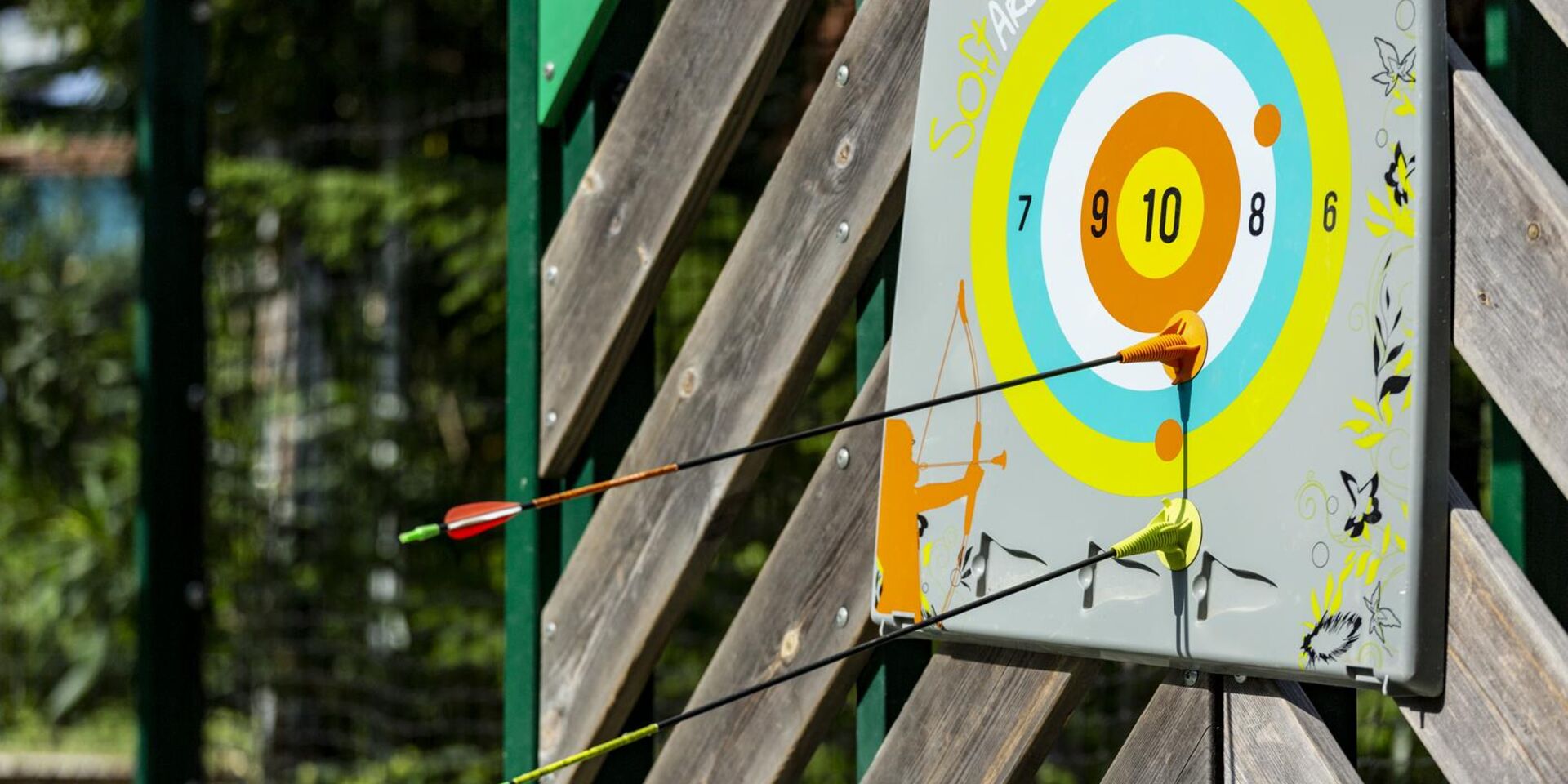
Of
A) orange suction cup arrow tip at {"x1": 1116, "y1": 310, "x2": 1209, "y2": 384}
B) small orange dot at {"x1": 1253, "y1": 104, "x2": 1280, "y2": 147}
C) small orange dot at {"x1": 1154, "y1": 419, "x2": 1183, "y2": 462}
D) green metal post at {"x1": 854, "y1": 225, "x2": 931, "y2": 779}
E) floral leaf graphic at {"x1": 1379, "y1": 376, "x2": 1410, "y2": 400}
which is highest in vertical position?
small orange dot at {"x1": 1253, "y1": 104, "x2": 1280, "y2": 147}

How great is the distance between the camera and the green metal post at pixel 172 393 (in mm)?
3111

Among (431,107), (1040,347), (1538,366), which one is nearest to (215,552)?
(431,107)

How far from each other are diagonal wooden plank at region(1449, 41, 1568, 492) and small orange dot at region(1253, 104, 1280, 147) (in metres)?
0.12

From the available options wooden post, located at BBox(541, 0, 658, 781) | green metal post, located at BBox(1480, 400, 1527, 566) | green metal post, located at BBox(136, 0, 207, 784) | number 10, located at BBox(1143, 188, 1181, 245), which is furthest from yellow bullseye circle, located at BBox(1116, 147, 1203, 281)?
green metal post, located at BBox(136, 0, 207, 784)

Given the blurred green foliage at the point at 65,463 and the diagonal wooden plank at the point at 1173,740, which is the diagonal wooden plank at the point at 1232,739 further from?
the blurred green foliage at the point at 65,463

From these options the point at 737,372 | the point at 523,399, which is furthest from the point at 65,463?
the point at 737,372

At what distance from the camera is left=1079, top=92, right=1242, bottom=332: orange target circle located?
1.18 m

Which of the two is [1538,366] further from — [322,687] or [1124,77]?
[322,687]

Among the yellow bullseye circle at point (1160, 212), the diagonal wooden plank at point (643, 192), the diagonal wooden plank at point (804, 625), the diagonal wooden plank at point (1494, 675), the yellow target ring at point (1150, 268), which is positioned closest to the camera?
the diagonal wooden plank at point (1494, 675)

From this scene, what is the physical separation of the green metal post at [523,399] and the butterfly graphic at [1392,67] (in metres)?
1.21

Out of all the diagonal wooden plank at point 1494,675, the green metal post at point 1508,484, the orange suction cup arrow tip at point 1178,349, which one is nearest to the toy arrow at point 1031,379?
the orange suction cup arrow tip at point 1178,349

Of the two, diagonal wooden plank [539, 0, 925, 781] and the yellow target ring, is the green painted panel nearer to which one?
diagonal wooden plank [539, 0, 925, 781]

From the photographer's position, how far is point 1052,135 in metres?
1.32

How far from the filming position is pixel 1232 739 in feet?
3.92
